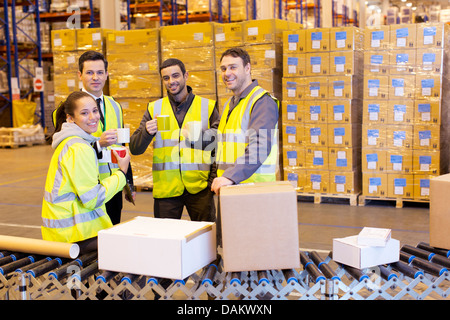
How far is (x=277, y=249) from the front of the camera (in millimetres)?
2467

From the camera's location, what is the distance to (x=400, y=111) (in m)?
6.88

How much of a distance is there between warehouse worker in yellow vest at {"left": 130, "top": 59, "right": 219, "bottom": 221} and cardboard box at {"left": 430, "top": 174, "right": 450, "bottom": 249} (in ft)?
5.21

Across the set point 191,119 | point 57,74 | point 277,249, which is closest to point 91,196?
point 277,249

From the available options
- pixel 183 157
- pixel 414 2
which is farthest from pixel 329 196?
pixel 414 2

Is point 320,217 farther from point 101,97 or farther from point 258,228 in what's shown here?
point 258,228

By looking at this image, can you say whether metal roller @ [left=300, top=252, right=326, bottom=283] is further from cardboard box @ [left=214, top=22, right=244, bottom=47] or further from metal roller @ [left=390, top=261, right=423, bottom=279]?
cardboard box @ [left=214, top=22, right=244, bottom=47]

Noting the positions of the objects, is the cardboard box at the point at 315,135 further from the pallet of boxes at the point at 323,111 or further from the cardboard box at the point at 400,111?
the cardboard box at the point at 400,111

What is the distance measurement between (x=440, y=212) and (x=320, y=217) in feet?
11.9

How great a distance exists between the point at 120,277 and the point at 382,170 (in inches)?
204

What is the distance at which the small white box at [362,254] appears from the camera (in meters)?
2.58

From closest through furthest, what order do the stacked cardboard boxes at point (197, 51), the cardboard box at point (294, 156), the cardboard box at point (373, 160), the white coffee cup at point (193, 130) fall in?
the white coffee cup at point (193, 130) < the cardboard box at point (373, 160) < the cardboard box at point (294, 156) < the stacked cardboard boxes at point (197, 51)

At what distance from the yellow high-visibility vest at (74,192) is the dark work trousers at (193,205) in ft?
3.34

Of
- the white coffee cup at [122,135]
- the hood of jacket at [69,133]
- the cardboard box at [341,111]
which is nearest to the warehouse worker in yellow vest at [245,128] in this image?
the white coffee cup at [122,135]
